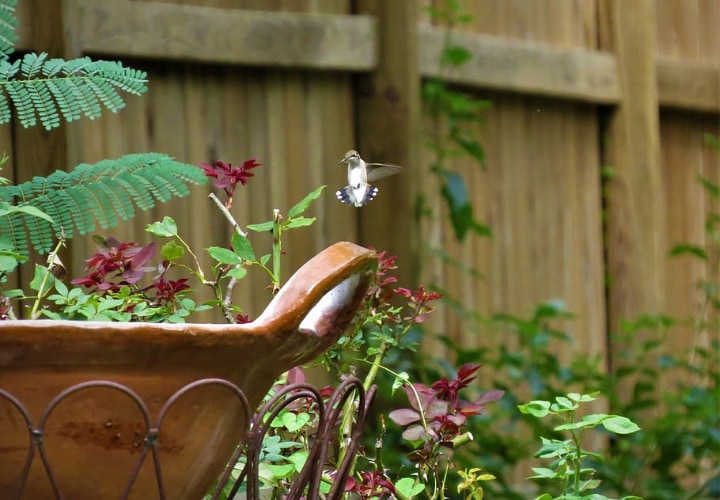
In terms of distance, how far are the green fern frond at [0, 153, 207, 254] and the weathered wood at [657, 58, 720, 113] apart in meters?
3.98

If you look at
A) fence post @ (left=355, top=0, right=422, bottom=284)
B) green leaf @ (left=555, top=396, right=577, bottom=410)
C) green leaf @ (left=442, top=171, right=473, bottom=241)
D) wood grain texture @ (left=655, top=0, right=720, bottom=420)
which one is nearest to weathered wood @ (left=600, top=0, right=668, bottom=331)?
wood grain texture @ (left=655, top=0, right=720, bottom=420)

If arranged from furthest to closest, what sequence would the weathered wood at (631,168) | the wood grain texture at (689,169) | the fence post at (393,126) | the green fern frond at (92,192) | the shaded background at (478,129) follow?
the wood grain texture at (689,169) → the weathered wood at (631,168) → the fence post at (393,126) → the shaded background at (478,129) → the green fern frond at (92,192)

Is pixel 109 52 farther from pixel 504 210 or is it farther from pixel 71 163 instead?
pixel 504 210

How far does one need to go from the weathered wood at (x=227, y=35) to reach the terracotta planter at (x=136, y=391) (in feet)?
6.55

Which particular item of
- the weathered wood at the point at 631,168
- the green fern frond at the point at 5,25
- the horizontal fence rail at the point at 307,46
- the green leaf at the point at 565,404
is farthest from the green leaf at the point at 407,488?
the weathered wood at the point at 631,168

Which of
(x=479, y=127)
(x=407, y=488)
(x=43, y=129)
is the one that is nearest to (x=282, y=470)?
(x=407, y=488)

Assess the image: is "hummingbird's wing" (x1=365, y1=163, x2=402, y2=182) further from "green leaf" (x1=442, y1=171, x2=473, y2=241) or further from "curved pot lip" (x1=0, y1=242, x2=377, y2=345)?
"green leaf" (x1=442, y1=171, x2=473, y2=241)

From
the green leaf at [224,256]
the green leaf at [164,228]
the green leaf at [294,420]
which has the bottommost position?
the green leaf at [294,420]

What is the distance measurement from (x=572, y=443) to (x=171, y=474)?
2.38 feet

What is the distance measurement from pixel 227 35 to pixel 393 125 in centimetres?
55

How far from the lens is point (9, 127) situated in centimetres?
278

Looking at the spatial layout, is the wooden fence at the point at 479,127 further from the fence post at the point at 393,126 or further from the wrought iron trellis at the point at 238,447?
the wrought iron trellis at the point at 238,447

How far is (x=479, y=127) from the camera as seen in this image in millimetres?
4301

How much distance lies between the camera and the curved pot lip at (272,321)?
3.45 feet
